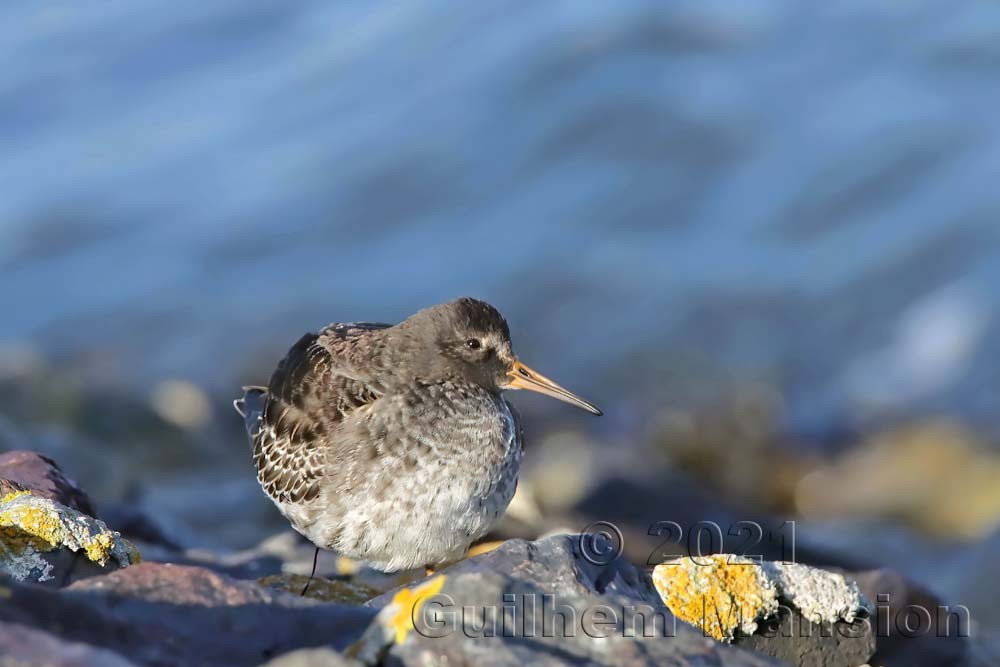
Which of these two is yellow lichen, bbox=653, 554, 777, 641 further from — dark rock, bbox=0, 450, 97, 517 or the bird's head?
dark rock, bbox=0, 450, 97, 517

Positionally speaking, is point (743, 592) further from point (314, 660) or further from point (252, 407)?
point (252, 407)

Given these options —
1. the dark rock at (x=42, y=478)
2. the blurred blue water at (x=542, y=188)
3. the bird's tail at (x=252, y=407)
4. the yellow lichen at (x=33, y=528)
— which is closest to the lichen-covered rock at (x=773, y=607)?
the yellow lichen at (x=33, y=528)

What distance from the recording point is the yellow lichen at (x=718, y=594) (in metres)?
5.64

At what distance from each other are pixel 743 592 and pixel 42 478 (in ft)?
10.7

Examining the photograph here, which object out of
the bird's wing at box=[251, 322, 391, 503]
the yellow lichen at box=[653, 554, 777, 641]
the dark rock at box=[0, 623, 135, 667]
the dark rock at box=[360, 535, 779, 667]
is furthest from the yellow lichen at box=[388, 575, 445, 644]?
the bird's wing at box=[251, 322, 391, 503]

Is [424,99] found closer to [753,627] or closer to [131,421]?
[131,421]

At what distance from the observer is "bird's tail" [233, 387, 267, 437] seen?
832 cm

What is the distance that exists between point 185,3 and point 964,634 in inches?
815

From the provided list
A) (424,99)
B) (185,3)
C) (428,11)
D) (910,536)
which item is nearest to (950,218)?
(910,536)

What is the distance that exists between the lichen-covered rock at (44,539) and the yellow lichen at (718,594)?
2328mm

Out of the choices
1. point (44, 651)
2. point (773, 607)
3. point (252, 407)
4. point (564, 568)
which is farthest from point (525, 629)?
point (252, 407)

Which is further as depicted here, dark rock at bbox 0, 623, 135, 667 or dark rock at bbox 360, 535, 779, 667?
dark rock at bbox 360, 535, 779, 667

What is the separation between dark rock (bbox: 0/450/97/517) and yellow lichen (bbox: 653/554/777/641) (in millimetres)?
2731

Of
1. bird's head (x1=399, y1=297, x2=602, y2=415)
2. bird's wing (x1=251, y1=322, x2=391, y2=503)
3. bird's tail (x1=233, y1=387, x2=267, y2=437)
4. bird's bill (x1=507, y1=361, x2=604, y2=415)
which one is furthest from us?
bird's tail (x1=233, y1=387, x2=267, y2=437)
